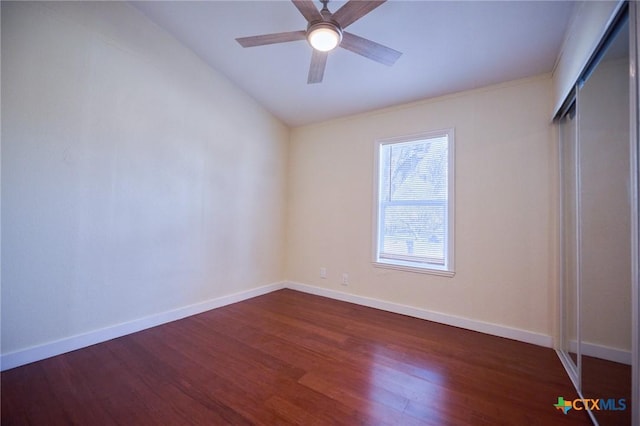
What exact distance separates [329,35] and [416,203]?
1.99 m

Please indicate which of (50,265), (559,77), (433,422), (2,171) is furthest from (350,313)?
(2,171)

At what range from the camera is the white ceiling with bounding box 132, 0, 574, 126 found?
189 cm

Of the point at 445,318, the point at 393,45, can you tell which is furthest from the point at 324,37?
the point at 445,318

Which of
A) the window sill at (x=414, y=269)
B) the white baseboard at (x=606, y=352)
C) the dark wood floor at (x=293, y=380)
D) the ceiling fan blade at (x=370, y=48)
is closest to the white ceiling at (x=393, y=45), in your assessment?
the ceiling fan blade at (x=370, y=48)

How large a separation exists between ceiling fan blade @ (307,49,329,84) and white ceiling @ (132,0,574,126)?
0.45 meters

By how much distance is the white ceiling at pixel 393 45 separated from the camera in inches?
74.6

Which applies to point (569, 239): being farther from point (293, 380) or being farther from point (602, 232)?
point (293, 380)

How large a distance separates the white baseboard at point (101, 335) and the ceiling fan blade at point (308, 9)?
291cm

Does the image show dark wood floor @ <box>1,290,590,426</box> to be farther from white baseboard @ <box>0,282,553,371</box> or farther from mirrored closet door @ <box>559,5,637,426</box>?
mirrored closet door @ <box>559,5,637,426</box>

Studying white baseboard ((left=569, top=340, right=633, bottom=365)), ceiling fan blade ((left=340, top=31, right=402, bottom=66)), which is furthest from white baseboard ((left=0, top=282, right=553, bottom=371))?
ceiling fan blade ((left=340, top=31, right=402, bottom=66))

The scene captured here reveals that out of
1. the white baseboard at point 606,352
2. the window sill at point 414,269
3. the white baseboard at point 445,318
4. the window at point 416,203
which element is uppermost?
the window at point 416,203

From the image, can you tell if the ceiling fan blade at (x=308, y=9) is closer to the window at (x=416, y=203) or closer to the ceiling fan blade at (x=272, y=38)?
the ceiling fan blade at (x=272, y=38)

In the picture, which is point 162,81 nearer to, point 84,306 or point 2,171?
point 2,171

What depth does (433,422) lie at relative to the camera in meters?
A: 1.36
